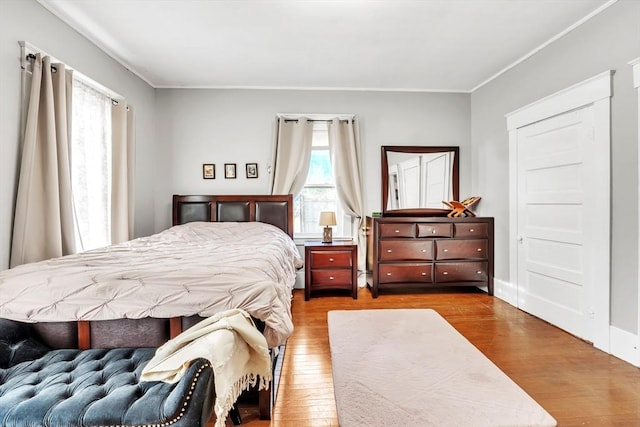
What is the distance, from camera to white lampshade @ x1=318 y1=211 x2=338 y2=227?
4113 mm

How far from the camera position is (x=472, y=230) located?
4.11 meters

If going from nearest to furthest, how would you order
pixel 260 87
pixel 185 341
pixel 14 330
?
pixel 185 341 → pixel 14 330 → pixel 260 87

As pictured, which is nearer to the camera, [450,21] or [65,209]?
[65,209]

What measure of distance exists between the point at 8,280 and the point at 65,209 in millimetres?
1008

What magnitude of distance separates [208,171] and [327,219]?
1710mm

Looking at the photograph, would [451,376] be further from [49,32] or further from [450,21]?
[49,32]

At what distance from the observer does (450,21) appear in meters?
2.76

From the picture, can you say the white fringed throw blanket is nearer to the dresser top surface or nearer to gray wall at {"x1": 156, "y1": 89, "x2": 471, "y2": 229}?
the dresser top surface

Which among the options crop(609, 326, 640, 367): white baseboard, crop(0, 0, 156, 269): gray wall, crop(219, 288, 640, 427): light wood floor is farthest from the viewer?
crop(609, 326, 640, 367): white baseboard

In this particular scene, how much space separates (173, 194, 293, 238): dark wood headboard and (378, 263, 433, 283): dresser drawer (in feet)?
4.17

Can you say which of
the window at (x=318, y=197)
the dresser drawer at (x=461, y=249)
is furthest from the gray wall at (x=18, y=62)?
the dresser drawer at (x=461, y=249)

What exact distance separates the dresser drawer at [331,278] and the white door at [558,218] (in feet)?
6.31

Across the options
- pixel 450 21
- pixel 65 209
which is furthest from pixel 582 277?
pixel 65 209

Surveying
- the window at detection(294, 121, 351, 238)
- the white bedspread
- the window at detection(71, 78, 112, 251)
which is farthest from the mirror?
the window at detection(71, 78, 112, 251)
